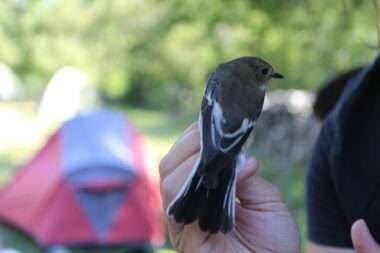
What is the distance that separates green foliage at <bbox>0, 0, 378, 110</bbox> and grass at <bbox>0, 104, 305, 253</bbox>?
1284mm

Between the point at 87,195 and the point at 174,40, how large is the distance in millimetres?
5258

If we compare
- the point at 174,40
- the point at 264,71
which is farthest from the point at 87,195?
the point at 174,40

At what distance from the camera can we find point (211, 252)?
3.75 ft

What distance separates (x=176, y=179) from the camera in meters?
1.12

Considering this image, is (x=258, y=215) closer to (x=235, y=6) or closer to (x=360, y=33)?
(x=235, y=6)

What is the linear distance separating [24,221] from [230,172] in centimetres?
511

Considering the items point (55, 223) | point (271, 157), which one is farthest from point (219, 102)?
point (271, 157)

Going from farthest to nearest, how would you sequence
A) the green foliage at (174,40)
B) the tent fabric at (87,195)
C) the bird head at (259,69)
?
1. the tent fabric at (87,195)
2. the green foliage at (174,40)
3. the bird head at (259,69)

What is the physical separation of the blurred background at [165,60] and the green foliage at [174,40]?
0.02m

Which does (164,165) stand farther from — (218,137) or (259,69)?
(259,69)

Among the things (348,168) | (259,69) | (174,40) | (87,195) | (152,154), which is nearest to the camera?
(259,69)

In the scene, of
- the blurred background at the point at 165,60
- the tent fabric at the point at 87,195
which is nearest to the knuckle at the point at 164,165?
the blurred background at the point at 165,60

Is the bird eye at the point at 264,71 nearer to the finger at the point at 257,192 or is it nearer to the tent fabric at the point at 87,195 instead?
the finger at the point at 257,192

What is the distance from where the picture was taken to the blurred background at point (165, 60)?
4.24 metres
